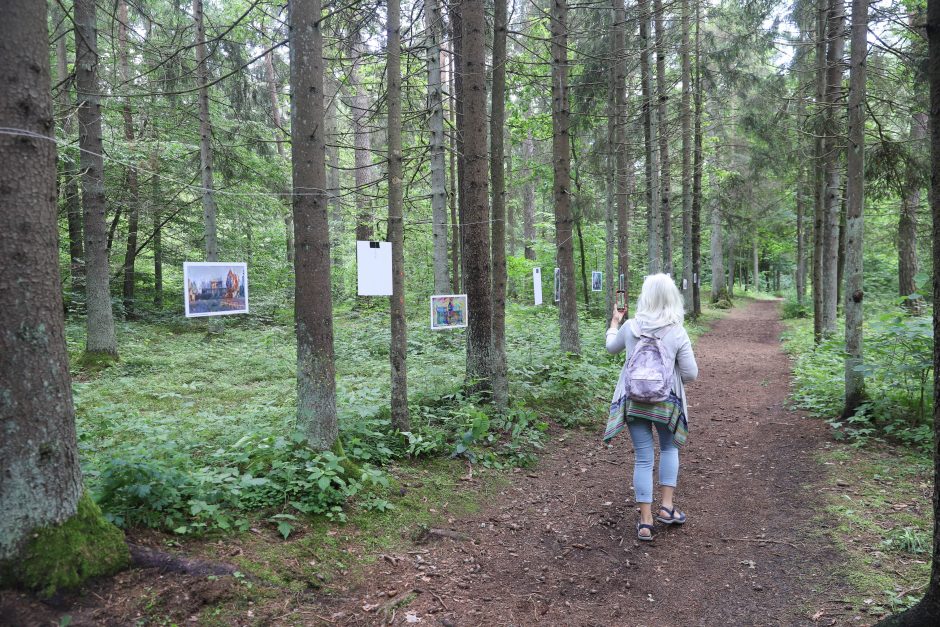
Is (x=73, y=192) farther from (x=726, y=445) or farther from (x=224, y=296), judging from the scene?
(x=726, y=445)

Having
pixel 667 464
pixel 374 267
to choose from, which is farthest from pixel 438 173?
pixel 667 464

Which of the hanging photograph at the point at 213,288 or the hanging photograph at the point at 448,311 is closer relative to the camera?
the hanging photograph at the point at 213,288

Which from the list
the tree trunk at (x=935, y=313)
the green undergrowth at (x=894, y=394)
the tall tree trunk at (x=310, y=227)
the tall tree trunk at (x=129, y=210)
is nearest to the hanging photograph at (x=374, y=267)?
the tall tree trunk at (x=310, y=227)

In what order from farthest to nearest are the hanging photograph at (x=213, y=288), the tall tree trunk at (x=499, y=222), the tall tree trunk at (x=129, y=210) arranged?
the tall tree trunk at (x=129, y=210) → the tall tree trunk at (x=499, y=222) → the hanging photograph at (x=213, y=288)

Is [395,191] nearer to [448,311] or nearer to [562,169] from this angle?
[448,311]

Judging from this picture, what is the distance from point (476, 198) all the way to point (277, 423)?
356cm

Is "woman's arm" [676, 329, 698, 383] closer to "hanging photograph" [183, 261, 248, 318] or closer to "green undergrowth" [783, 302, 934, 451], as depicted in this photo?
"green undergrowth" [783, 302, 934, 451]

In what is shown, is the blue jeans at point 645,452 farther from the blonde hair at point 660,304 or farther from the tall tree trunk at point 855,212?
the tall tree trunk at point 855,212

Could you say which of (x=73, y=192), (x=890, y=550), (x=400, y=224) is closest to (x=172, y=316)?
(x=73, y=192)

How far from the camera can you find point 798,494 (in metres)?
4.94

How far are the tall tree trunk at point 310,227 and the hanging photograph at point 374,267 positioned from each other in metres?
0.64

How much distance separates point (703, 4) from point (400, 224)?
16.1 m

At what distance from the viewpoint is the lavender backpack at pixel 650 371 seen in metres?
4.14

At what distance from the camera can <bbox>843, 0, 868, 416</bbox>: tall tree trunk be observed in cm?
671
